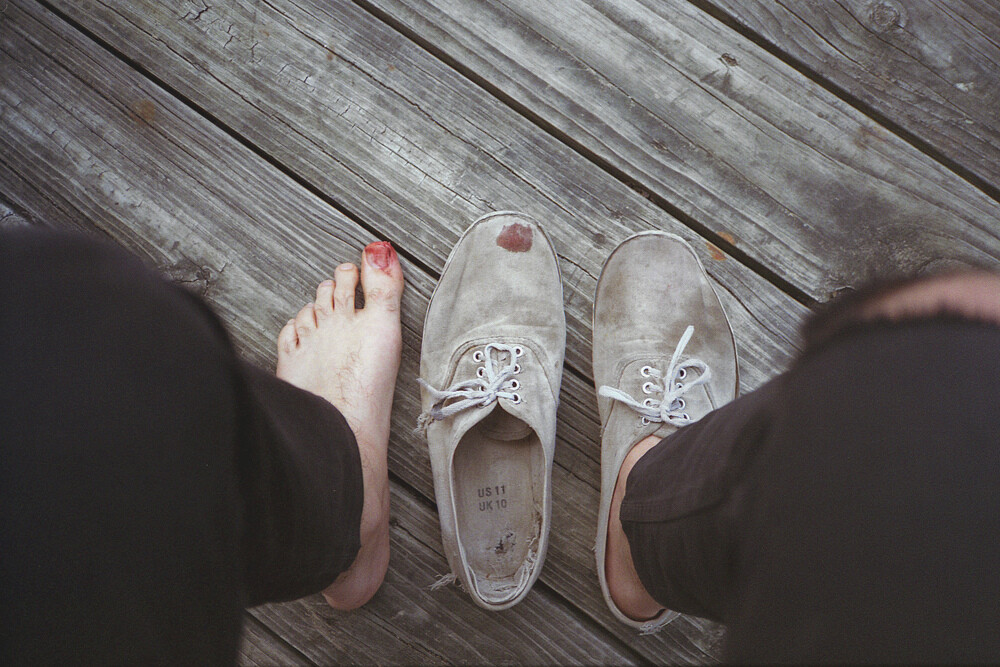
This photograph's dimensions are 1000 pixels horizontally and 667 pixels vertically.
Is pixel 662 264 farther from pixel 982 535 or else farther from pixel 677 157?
pixel 982 535

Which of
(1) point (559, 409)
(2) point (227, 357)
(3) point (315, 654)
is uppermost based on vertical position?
(2) point (227, 357)

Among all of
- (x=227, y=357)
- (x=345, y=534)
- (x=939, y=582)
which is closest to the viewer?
(x=939, y=582)

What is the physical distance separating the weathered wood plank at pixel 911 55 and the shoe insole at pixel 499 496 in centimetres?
78

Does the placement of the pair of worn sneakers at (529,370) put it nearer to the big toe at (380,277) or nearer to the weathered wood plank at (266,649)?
the big toe at (380,277)

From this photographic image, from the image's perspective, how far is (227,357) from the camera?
484mm

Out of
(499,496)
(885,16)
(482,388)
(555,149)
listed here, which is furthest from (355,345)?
(885,16)

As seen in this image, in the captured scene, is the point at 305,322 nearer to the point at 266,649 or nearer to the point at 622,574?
the point at 266,649

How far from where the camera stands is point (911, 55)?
94cm

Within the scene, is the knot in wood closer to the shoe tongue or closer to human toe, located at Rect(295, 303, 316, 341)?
the shoe tongue

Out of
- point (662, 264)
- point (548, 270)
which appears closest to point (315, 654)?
point (548, 270)

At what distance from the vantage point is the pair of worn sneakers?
85 cm

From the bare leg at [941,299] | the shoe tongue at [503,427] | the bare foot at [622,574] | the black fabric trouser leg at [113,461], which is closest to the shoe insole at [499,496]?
the shoe tongue at [503,427]

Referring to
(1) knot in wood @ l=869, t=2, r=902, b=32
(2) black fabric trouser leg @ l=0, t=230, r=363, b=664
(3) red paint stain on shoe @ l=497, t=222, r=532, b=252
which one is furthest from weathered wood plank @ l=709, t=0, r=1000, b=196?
(2) black fabric trouser leg @ l=0, t=230, r=363, b=664

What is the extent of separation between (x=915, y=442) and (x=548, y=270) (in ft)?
2.01
